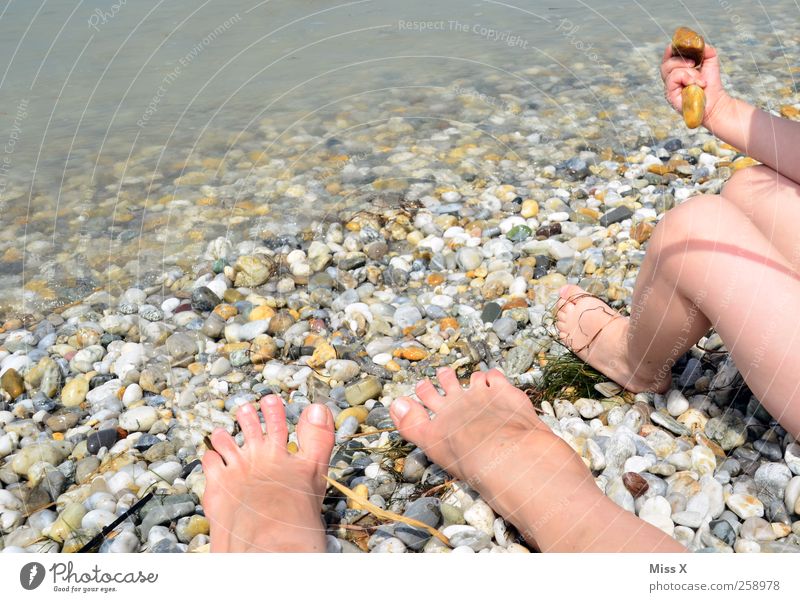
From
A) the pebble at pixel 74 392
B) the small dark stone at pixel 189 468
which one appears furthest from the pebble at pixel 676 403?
the pebble at pixel 74 392

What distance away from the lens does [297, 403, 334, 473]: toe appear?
2.19 metres

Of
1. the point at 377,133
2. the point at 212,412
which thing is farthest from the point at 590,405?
the point at 377,133

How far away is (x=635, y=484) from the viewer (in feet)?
6.59

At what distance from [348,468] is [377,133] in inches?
124

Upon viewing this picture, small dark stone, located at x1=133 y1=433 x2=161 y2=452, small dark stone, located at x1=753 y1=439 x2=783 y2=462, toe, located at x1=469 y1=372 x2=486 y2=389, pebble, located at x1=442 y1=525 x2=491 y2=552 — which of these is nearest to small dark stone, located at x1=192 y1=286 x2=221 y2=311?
small dark stone, located at x1=133 y1=433 x2=161 y2=452

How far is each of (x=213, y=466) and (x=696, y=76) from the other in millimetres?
1633

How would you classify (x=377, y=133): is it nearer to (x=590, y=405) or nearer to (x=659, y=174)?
(x=659, y=174)

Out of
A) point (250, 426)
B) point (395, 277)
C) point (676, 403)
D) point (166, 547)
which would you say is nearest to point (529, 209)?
point (395, 277)

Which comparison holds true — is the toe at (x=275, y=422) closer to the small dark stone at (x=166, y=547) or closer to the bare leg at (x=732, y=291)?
the small dark stone at (x=166, y=547)

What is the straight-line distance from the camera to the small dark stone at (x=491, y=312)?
9.77 feet

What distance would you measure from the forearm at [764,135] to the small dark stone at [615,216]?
1471 mm

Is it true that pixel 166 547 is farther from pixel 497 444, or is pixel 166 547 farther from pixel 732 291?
pixel 732 291

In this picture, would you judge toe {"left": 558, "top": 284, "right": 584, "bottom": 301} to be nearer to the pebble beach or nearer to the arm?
the pebble beach
